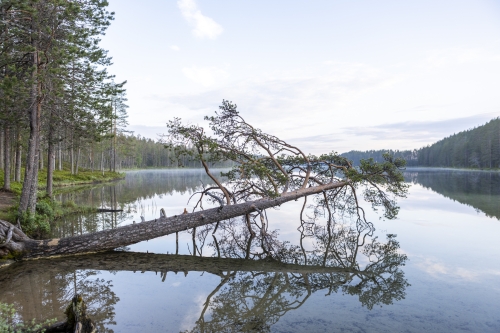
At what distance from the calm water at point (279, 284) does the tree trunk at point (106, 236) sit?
1.34 ft

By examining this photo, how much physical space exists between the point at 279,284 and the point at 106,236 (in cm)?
538

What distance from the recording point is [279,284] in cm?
740

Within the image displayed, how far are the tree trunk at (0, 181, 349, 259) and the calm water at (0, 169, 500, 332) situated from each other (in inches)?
16.1

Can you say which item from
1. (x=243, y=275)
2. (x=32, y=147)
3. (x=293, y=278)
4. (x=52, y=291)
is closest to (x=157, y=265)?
(x=243, y=275)

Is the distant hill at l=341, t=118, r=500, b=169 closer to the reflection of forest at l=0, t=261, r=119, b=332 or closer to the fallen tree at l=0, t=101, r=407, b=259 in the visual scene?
the fallen tree at l=0, t=101, r=407, b=259

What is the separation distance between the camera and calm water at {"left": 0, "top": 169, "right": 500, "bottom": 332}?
5.60 m

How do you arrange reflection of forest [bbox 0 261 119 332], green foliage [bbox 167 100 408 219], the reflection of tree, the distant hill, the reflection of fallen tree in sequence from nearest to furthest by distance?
1. reflection of forest [bbox 0 261 119 332]
2. the reflection of tree
3. the reflection of fallen tree
4. green foliage [bbox 167 100 408 219]
5. the distant hill

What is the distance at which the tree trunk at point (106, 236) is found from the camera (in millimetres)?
8688

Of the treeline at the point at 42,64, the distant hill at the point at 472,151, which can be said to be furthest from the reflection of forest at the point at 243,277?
the distant hill at the point at 472,151

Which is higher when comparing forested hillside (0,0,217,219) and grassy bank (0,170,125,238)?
forested hillside (0,0,217,219)

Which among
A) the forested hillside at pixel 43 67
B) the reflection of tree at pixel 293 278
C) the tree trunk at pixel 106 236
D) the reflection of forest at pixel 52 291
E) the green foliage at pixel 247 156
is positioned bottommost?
the reflection of tree at pixel 293 278

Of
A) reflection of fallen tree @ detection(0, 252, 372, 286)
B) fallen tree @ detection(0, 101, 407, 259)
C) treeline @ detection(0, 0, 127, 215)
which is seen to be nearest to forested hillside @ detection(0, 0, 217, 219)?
treeline @ detection(0, 0, 127, 215)

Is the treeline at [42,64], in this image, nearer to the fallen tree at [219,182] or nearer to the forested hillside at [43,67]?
the forested hillside at [43,67]

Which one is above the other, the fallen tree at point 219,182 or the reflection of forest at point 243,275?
the fallen tree at point 219,182
